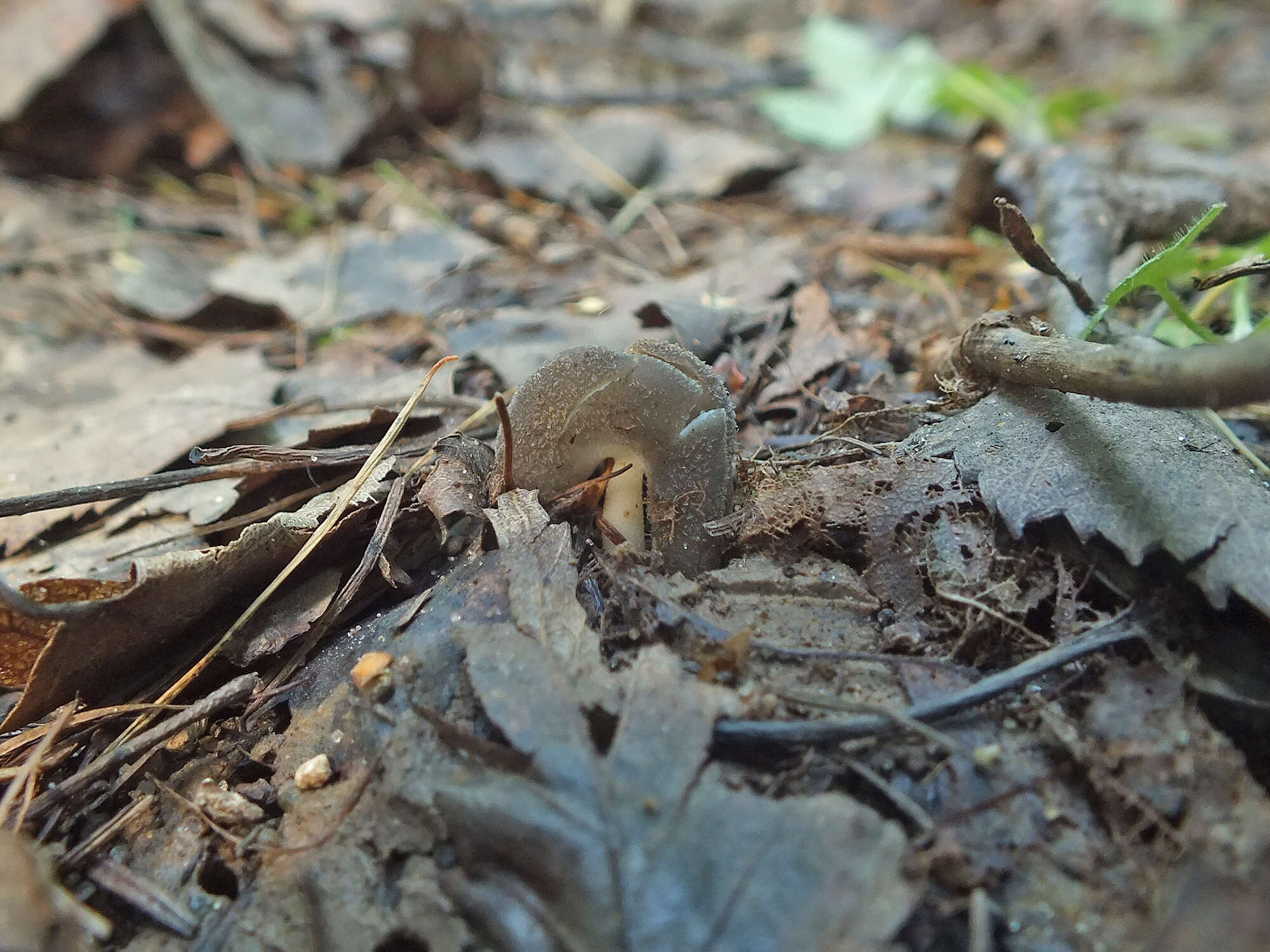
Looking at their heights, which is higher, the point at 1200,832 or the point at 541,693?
the point at 541,693

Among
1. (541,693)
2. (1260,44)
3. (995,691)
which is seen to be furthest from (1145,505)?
(1260,44)

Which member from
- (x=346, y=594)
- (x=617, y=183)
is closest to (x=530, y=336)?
(x=346, y=594)

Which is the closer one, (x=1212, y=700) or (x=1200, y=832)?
(x=1200, y=832)

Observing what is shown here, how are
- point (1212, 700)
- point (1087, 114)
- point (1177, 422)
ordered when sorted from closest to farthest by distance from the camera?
point (1212, 700) → point (1177, 422) → point (1087, 114)

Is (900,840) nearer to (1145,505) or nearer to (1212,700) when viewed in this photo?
(1212,700)

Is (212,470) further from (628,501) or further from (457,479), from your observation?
(628,501)

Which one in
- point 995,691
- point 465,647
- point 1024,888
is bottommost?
point 1024,888

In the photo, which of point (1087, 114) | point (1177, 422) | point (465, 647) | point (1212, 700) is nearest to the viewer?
point (1212, 700)
